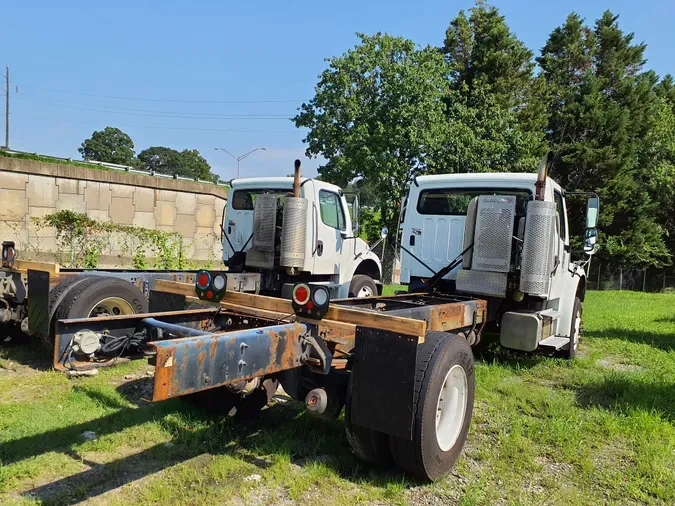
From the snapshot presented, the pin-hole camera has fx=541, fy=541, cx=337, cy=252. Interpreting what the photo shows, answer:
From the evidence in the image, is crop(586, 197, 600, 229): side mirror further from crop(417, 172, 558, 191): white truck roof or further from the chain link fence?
the chain link fence

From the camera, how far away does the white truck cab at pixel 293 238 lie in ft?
25.4

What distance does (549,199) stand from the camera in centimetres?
631

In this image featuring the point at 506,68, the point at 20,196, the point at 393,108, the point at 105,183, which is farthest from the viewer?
the point at 506,68

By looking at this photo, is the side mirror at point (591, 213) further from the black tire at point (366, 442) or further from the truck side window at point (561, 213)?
the black tire at point (366, 442)

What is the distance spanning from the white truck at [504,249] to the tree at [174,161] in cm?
9409

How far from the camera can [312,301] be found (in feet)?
11.9

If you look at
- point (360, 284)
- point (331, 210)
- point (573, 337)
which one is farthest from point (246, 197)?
point (573, 337)

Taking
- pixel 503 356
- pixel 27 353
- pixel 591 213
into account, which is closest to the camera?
pixel 27 353

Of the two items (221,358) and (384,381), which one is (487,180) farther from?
(221,358)

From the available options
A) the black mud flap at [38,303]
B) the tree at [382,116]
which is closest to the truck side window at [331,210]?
the black mud flap at [38,303]

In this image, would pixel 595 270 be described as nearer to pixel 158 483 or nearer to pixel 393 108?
pixel 393 108

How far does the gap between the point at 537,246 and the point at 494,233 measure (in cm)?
48

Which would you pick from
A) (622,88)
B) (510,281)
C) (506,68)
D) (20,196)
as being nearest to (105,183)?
(20,196)

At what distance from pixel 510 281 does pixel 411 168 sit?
567 inches
